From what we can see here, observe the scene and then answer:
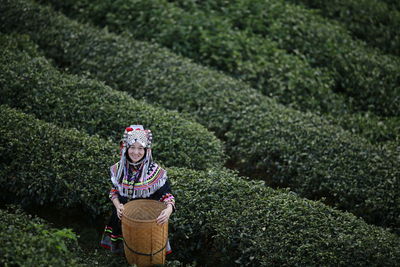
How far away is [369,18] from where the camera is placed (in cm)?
1120

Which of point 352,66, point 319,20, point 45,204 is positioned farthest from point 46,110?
point 319,20

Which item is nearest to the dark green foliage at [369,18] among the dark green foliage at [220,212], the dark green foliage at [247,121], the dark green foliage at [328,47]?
the dark green foliage at [328,47]

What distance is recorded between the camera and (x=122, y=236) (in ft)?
A: 13.9

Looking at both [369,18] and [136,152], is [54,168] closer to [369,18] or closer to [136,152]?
[136,152]

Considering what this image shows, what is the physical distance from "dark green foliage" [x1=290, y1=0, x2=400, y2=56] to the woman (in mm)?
8237

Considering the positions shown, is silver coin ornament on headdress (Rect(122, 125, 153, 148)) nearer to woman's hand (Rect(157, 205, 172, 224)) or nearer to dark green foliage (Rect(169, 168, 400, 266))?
woman's hand (Rect(157, 205, 172, 224))

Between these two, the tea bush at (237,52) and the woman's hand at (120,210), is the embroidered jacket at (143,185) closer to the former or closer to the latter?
the woman's hand at (120,210)

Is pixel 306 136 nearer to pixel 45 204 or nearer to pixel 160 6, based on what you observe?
pixel 45 204

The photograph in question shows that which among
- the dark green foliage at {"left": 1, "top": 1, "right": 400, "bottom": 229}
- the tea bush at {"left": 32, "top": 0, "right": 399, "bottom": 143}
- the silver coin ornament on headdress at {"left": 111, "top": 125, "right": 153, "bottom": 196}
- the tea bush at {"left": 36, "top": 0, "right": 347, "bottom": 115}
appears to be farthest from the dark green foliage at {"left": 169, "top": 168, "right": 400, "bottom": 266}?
the tea bush at {"left": 36, "top": 0, "right": 347, "bottom": 115}

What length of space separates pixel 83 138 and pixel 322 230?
2.95 metres

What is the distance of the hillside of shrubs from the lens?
14.8 ft

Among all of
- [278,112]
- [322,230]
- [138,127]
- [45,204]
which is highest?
[138,127]

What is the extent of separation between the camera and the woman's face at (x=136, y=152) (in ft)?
13.1

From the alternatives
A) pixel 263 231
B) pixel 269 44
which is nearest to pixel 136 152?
pixel 263 231
